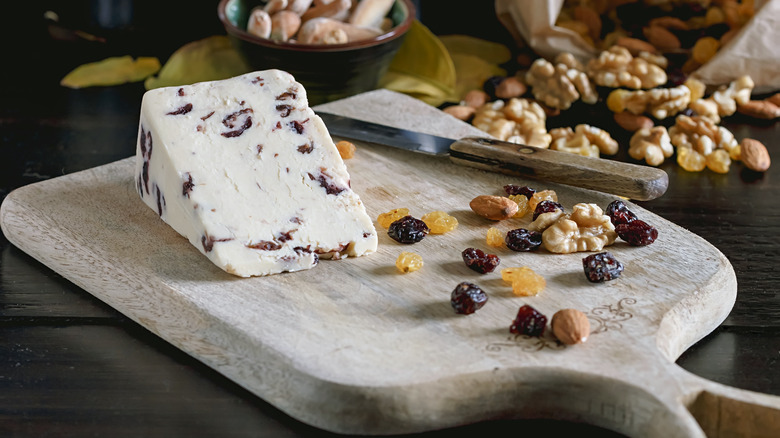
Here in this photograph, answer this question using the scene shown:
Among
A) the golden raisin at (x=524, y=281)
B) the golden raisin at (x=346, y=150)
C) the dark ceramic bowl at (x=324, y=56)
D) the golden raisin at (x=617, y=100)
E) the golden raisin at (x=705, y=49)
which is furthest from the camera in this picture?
the golden raisin at (x=705, y=49)

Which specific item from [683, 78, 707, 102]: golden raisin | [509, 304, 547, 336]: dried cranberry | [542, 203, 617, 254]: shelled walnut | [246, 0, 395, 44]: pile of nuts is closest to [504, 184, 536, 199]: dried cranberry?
[542, 203, 617, 254]: shelled walnut

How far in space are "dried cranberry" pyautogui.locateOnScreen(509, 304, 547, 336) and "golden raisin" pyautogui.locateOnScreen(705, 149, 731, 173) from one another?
0.95 metres

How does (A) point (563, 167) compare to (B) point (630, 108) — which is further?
(B) point (630, 108)

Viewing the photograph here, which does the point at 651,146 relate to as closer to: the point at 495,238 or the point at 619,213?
the point at 619,213

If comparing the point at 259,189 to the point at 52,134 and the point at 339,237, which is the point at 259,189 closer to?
the point at 339,237

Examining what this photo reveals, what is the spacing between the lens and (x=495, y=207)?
5.40ft

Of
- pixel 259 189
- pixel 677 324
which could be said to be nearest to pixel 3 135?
pixel 259 189

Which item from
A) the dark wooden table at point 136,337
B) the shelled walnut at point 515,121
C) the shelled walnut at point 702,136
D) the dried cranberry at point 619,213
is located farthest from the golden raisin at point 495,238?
the shelled walnut at point 702,136

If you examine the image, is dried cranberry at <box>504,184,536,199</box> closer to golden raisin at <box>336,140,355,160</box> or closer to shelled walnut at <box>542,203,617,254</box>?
shelled walnut at <box>542,203,617,254</box>

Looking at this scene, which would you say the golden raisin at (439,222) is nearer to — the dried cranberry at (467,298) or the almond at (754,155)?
the dried cranberry at (467,298)

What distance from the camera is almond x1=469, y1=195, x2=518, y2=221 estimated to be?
164 centimetres

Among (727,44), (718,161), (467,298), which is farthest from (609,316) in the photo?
(727,44)

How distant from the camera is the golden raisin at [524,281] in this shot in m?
1.42

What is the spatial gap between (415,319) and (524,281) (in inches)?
7.7
